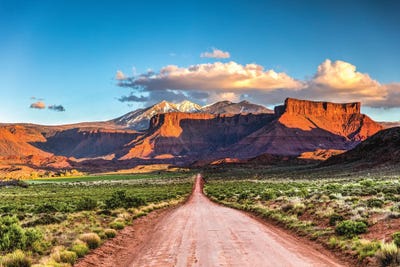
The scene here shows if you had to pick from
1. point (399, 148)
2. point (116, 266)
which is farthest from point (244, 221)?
point (399, 148)

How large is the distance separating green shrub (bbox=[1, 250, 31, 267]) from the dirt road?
3.10 m

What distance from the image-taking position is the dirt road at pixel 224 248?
12.0m

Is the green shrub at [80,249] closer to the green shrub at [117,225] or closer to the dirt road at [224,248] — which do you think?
the dirt road at [224,248]

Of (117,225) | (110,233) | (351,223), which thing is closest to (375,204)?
(351,223)

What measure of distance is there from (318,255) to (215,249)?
3.52 m

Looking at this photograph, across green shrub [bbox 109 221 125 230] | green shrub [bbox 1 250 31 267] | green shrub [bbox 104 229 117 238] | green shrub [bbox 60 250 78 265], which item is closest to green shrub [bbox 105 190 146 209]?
green shrub [bbox 109 221 125 230]

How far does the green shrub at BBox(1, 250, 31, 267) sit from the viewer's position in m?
10.9

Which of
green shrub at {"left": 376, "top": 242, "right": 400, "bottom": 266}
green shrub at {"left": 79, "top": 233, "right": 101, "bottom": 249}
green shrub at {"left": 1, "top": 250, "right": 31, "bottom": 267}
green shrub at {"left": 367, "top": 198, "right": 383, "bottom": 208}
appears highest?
green shrub at {"left": 367, "top": 198, "right": 383, "bottom": 208}

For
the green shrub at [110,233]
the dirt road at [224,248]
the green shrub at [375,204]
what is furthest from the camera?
the green shrub at [375,204]

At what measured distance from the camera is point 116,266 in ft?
41.6

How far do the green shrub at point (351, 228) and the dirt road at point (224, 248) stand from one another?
173cm

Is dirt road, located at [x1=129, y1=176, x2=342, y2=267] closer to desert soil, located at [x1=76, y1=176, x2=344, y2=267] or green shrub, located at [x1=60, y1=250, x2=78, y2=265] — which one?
desert soil, located at [x1=76, y1=176, x2=344, y2=267]

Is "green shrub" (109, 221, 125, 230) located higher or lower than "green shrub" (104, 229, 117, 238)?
lower

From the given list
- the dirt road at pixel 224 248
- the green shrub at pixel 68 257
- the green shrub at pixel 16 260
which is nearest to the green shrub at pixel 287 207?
the dirt road at pixel 224 248
